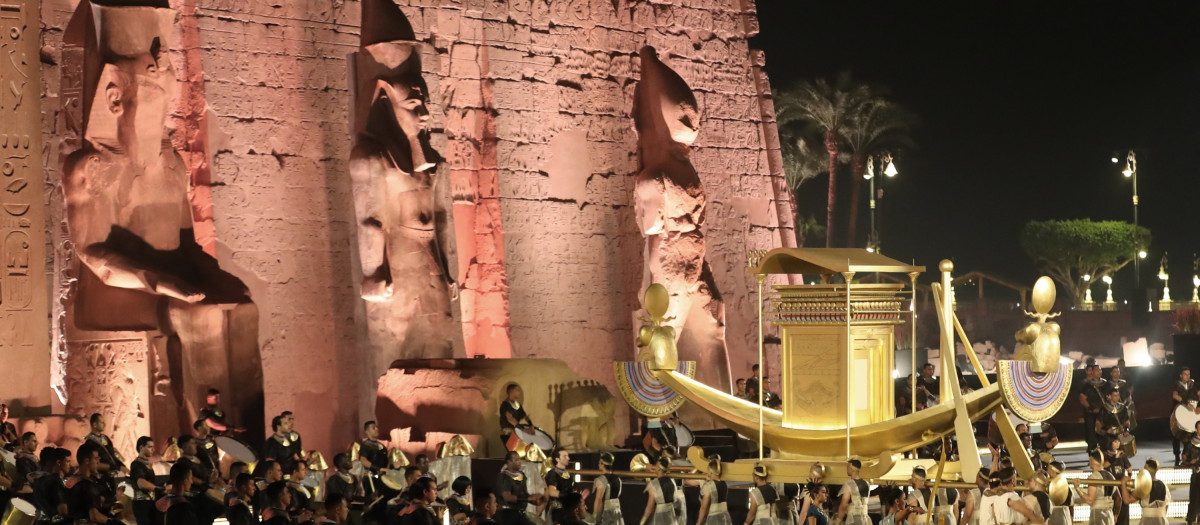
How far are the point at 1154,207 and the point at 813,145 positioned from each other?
13.7 meters

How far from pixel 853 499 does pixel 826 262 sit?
1.54 m

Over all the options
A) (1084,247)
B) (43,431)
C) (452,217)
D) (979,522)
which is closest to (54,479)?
(43,431)

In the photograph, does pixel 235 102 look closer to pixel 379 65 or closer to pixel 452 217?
pixel 379 65

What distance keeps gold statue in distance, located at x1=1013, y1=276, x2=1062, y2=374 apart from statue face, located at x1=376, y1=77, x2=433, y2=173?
612cm

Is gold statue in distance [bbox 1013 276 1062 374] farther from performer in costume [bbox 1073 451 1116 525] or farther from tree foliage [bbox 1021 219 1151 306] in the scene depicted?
tree foliage [bbox 1021 219 1151 306]

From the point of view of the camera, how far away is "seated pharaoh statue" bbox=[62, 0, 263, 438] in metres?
12.7

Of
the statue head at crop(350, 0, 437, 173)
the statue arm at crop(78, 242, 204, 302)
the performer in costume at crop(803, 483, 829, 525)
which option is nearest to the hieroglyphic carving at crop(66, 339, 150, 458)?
the statue arm at crop(78, 242, 204, 302)

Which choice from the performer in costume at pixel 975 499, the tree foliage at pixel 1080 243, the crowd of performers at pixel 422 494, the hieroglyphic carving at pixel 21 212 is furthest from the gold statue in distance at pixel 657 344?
the tree foliage at pixel 1080 243

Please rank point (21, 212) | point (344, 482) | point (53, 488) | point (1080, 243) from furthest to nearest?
point (1080, 243), point (21, 212), point (344, 482), point (53, 488)

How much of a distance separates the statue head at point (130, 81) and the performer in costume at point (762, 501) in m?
5.47

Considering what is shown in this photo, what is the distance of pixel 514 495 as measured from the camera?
10.5 m

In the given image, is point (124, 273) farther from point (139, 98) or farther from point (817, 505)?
point (817, 505)

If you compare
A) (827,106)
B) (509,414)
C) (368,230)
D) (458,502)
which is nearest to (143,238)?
(368,230)

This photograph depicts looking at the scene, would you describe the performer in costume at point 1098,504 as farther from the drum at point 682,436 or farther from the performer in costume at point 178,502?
the performer in costume at point 178,502
